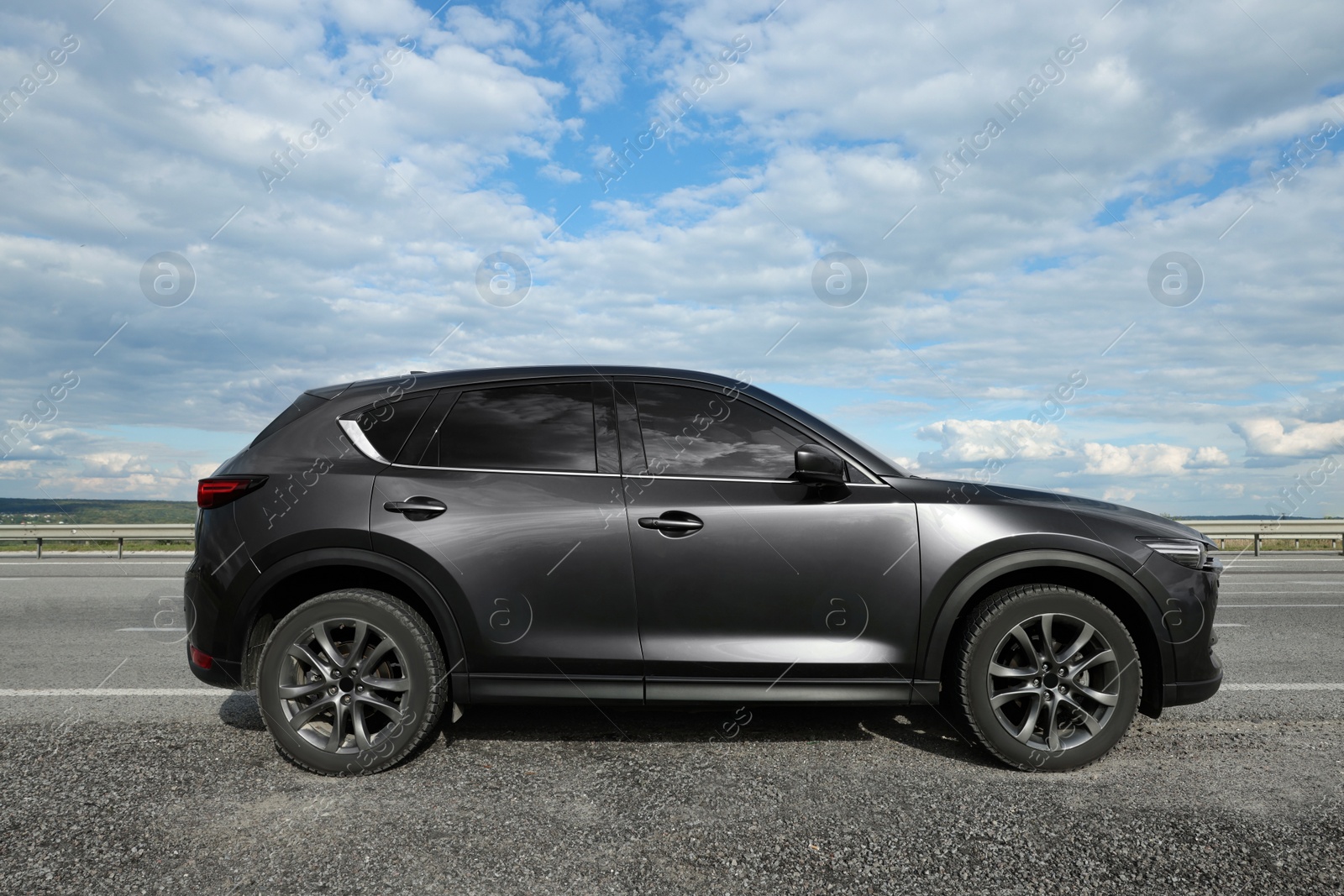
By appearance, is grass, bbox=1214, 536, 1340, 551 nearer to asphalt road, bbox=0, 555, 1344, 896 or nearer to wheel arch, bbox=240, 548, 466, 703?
asphalt road, bbox=0, 555, 1344, 896

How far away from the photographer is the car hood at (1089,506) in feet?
12.5

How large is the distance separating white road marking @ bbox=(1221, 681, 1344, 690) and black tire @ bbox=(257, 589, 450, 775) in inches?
186

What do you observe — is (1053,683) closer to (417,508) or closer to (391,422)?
(417,508)

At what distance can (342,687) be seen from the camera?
3633mm

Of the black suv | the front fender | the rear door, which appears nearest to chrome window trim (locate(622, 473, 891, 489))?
the black suv

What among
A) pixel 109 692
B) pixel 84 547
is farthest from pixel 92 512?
pixel 109 692

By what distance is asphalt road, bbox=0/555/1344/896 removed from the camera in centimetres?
265

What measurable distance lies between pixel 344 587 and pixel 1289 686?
220 inches

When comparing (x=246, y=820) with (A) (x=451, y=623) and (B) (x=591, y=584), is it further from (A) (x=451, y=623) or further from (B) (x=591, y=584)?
(B) (x=591, y=584)

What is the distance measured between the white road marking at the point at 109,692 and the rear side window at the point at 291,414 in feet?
6.31

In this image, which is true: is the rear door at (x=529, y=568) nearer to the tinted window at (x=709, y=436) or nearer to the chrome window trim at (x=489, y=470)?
the chrome window trim at (x=489, y=470)

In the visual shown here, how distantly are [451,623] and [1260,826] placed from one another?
10.5ft

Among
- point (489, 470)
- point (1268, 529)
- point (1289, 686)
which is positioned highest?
point (489, 470)

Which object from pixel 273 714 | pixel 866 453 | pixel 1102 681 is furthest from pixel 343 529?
pixel 1102 681
